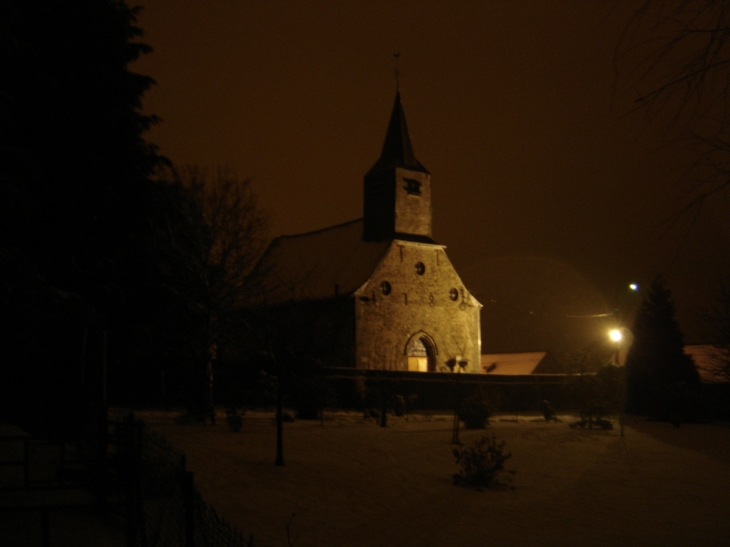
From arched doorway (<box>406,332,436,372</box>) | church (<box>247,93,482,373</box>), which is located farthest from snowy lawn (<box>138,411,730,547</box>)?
arched doorway (<box>406,332,436,372</box>)

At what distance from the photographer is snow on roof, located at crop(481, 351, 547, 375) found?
43531 millimetres

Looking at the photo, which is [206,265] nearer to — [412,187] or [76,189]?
[76,189]

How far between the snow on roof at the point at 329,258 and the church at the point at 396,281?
0.08 meters

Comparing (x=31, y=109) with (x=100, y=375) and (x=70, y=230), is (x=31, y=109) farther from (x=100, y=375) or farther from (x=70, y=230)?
(x=100, y=375)

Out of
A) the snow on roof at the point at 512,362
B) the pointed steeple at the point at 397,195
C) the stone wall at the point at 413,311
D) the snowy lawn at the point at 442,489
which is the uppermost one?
the pointed steeple at the point at 397,195

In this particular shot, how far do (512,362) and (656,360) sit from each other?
1783cm

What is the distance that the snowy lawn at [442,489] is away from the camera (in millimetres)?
10398

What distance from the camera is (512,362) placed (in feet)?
148

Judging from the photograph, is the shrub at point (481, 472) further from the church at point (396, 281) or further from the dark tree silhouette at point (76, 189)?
the church at point (396, 281)

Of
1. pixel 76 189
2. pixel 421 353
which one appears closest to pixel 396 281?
pixel 421 353

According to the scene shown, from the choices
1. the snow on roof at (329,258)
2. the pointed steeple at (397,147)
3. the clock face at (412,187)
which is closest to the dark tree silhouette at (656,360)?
the snow on roof at (329,258)

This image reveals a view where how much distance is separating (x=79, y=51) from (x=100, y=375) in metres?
11.9

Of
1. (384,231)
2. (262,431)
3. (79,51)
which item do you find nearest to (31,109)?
(79,51)

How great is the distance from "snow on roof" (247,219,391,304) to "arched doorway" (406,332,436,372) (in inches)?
164
